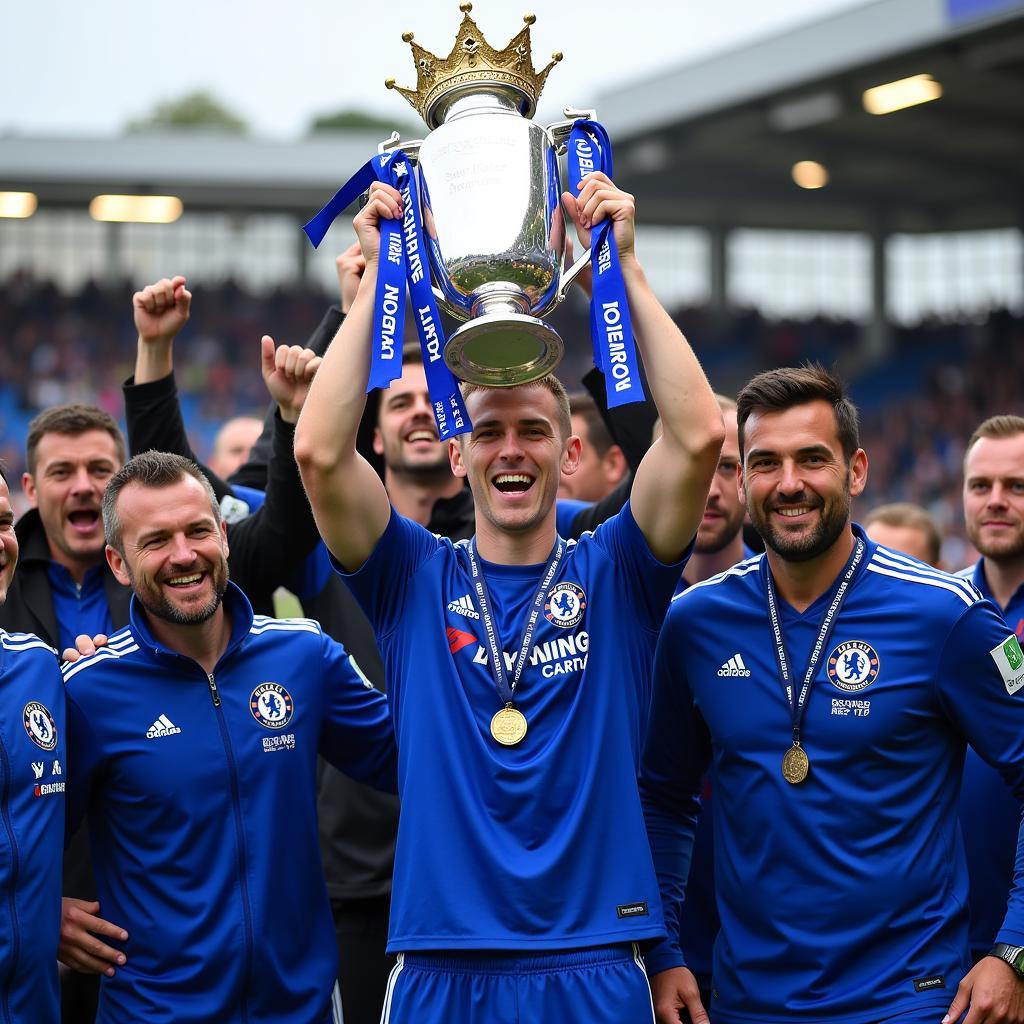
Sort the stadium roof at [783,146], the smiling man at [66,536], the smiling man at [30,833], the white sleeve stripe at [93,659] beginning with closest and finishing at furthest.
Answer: the smiling man at [30,833] < the white sleeve stripe at [93,659] < the smiling man at [66,536] < the stadium roof at [783,146]

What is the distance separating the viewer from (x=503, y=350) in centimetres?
323

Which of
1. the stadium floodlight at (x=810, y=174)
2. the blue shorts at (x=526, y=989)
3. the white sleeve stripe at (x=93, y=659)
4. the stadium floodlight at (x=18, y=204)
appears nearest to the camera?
the blue shorts at (x=526, y=989)

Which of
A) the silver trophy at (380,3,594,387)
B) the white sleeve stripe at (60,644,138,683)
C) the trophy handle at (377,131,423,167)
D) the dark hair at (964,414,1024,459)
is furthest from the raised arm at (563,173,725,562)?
the dark hair at (964,414,1024,459)

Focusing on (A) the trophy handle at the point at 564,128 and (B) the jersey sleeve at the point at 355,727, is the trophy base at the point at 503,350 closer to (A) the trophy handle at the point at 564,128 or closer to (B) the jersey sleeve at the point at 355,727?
(A) the trophy handle at the point at 564,128

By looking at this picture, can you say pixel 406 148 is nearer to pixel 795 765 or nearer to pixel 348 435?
pixel 348 435

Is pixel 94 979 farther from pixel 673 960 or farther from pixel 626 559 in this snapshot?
pixel 626 559

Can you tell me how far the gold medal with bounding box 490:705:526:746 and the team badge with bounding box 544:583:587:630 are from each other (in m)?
0.25

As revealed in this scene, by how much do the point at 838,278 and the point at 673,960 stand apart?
32302 millimetres

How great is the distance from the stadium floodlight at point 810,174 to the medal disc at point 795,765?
21.4 meters

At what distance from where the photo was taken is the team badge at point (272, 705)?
3.72m

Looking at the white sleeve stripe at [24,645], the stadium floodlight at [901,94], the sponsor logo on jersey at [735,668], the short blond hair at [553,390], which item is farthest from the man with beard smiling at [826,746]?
the stadium floodlight at [901,94]

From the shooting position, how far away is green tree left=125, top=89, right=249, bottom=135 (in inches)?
2042

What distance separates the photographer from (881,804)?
10.9 feet

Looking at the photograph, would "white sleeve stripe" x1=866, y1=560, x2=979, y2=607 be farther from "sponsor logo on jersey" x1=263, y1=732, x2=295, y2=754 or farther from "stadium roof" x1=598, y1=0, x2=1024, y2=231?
"stadium roof" x1=598, y1=0, x2=1024, y2=231
